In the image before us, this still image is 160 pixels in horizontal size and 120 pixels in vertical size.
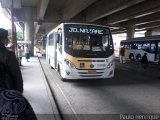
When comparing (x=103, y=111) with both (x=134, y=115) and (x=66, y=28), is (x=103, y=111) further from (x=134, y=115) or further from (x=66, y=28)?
(x=66, y=28)

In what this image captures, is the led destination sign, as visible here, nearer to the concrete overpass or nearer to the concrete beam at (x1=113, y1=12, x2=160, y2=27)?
the concrete overpass

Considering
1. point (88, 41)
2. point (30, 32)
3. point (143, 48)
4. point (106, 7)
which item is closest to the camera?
point (88, 41)

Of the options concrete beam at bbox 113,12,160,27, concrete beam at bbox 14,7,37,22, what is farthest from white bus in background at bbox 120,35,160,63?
concrete beam at bbox 14,7,37,22

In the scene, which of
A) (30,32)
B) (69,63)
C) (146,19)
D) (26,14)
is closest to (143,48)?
(146,19)

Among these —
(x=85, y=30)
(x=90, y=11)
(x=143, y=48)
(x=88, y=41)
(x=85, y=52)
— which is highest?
(x=90, y=11)

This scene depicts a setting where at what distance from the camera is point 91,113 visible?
7.26 metres

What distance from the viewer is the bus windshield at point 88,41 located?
1238 centimetres

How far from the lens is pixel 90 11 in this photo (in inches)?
1207

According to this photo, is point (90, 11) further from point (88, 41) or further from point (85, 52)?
point (85, 52)

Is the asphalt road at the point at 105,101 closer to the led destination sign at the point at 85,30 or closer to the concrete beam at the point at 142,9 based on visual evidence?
the led destination sign at the point at 85,30

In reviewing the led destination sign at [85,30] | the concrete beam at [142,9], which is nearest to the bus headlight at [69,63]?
the led destination sign at [85,30]

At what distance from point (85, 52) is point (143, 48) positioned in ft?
67.7

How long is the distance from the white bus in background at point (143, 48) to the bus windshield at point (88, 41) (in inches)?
659

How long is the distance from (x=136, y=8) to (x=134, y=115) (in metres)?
20.3
